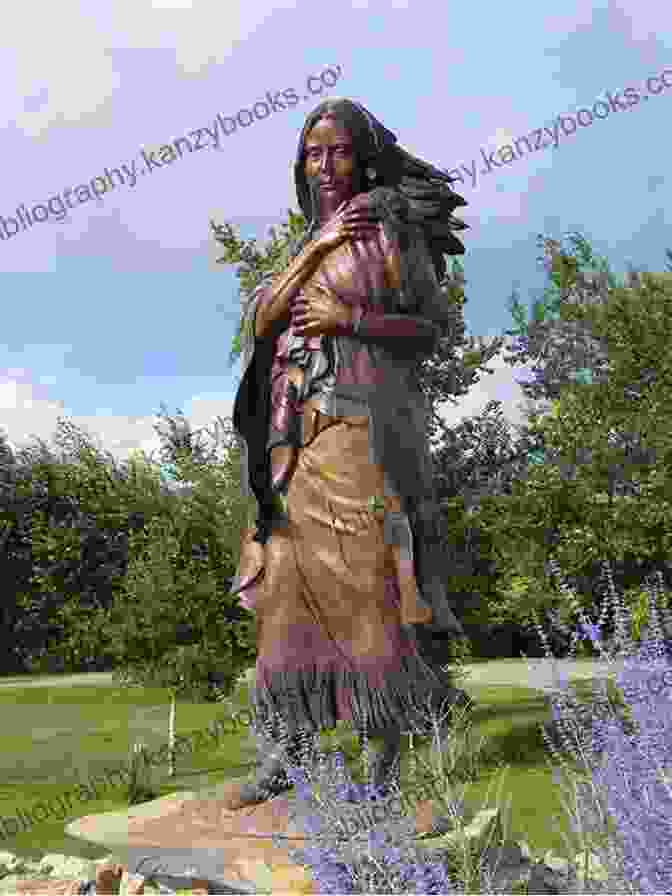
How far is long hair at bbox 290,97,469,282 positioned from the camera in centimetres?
457

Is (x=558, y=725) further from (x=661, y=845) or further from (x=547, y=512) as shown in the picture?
(x=547, y=512)

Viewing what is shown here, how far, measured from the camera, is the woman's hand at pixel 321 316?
4301 mm

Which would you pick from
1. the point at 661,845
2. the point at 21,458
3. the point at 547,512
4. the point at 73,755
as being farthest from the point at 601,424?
the point at 21,458

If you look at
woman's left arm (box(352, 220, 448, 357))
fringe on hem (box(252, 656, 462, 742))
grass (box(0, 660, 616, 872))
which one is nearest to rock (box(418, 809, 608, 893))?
fringe on hem (box(252, 656, 462, 742))

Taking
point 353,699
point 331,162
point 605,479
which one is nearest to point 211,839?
point 353,699

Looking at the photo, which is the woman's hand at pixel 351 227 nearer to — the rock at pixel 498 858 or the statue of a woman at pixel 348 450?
the statue of a woman at pixel 348 450

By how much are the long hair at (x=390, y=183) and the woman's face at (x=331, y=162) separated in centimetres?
3

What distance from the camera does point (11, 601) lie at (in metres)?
29.0

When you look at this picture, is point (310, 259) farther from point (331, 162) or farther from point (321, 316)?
point (331, 162)

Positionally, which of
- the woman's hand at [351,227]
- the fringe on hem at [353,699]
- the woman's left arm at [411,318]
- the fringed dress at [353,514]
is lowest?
the fringe on hem at [353,699]

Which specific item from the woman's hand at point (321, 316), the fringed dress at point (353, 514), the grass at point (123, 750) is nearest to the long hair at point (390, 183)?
the fringed dress at point (353, 514)

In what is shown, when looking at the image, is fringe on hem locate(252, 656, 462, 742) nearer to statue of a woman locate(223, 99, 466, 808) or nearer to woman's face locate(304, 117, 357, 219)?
statue of a woman locate(223, 99, 466, 808)

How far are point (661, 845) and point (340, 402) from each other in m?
2.47

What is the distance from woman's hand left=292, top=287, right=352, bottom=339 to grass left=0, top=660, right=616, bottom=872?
1.69 meters
